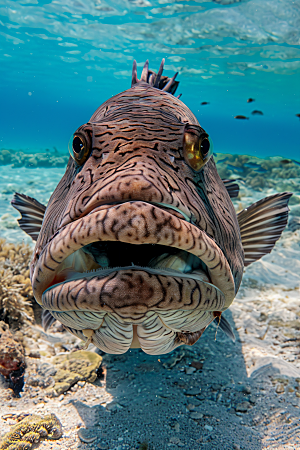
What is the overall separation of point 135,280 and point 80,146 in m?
0.93

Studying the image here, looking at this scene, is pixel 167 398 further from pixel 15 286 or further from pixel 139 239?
pixel 15 286

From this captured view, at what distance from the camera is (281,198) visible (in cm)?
294

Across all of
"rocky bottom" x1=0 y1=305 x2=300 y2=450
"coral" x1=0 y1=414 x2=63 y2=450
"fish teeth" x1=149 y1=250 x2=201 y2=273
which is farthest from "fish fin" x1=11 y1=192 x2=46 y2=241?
"fish teeth" x1=149 y1=250 x2=201 y2=273

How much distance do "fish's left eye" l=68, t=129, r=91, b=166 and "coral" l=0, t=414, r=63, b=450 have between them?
2116mm

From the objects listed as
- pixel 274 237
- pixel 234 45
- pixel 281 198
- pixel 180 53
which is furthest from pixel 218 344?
pixel 180 53

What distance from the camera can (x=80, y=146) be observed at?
5.60ft

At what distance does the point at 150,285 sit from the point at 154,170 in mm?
530

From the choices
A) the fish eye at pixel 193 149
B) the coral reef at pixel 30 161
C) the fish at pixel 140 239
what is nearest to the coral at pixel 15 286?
the fish at pixel 140 239

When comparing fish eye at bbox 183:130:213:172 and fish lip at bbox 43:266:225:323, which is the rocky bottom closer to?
fish lip at bbox 43:266:225:323

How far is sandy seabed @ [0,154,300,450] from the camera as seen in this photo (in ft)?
7.72

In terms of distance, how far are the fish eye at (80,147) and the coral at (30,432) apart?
212cm

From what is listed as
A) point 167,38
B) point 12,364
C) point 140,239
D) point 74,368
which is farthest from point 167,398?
point 167,38

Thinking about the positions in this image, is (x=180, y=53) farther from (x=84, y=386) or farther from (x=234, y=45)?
(x=84, y=386)

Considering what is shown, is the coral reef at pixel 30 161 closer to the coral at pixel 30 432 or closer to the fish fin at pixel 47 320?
the fish fin at pixel 47 320
